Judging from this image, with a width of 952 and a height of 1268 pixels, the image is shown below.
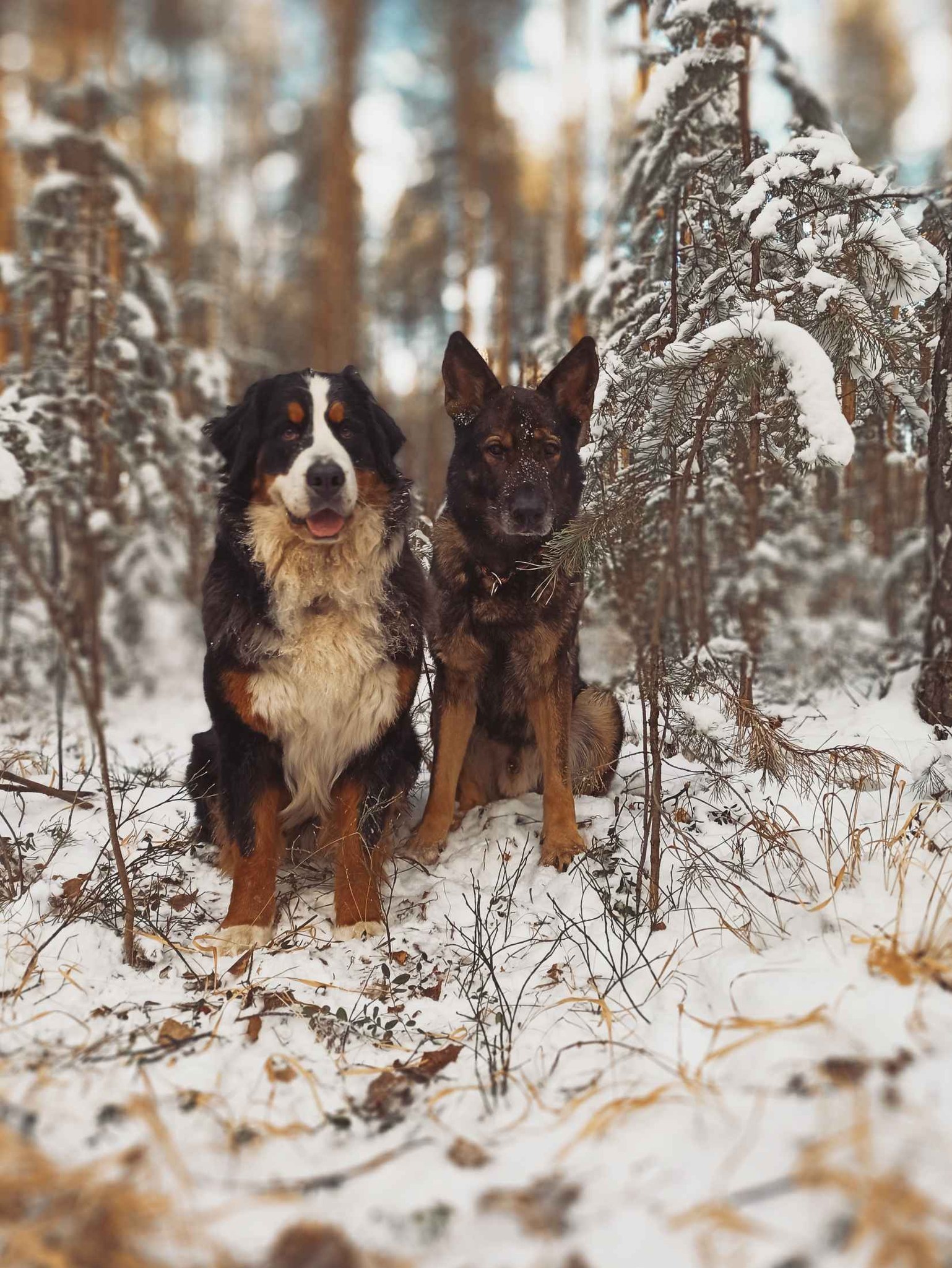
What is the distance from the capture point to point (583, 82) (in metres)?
16.6

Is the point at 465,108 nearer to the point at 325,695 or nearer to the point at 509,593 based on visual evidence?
the point at 509,593

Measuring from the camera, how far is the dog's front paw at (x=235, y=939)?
2996mm

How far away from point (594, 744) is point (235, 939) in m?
1.91

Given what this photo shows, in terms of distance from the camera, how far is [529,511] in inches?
140

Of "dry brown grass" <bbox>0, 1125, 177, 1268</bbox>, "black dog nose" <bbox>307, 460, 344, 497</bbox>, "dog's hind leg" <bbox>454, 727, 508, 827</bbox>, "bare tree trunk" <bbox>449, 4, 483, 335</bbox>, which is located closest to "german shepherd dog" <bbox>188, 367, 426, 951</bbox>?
"black dog nose" <bbox>307, 460, 344, 497</bbox>

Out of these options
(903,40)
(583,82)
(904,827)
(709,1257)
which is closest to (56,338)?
(904,827)

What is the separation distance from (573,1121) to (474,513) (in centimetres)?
257

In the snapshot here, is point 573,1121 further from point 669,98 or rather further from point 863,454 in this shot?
point 863,454

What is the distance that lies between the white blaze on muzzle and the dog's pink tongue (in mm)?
31

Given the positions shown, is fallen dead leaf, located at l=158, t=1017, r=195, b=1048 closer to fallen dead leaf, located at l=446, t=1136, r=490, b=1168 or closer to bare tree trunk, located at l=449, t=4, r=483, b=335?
fallen dead leaf, located at l=446, t=1136, r=490, b=1168

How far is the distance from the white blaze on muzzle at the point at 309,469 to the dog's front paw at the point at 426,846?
154 cm

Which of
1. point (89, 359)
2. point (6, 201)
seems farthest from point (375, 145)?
point (89, 359)

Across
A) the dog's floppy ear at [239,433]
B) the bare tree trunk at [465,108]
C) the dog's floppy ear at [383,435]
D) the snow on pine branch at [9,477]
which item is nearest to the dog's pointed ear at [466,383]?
the dog's floppy ear at [383,435]

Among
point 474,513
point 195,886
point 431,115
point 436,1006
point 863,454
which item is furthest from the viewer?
point 431,115
